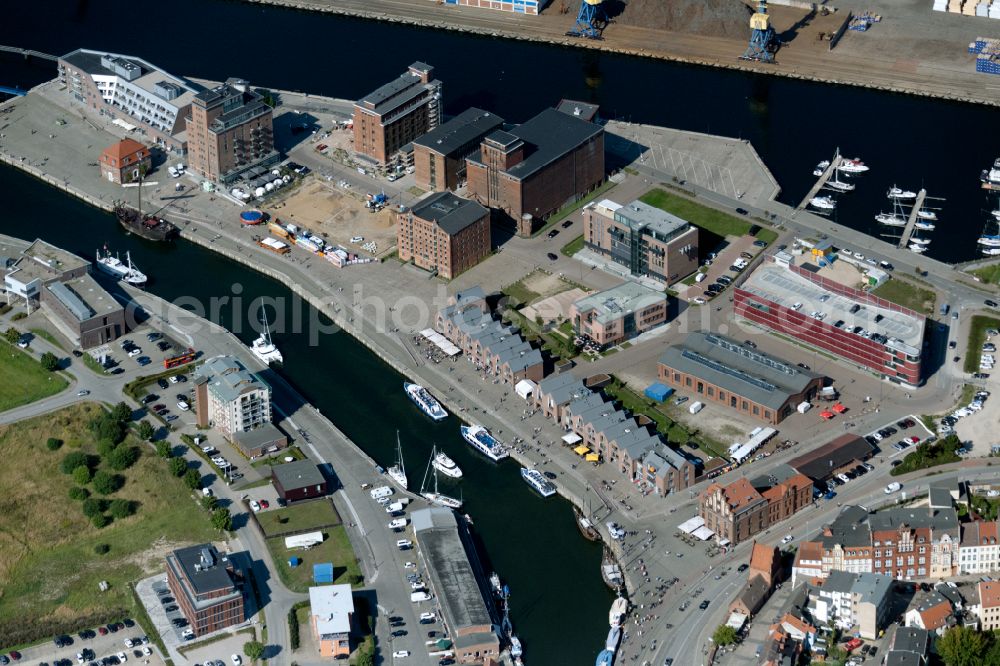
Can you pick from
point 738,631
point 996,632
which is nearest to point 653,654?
point 738,631

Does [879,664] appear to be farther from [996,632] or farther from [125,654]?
[125,654]

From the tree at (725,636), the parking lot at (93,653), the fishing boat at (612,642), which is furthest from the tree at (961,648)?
the parking lot at (93,653)

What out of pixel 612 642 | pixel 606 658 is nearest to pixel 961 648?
pixel 612 642

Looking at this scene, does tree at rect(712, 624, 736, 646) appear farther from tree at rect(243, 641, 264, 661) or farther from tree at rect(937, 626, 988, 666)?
tree at rect(243, 641, 264, 661)

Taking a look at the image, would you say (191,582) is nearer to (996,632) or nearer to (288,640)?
(288,640)

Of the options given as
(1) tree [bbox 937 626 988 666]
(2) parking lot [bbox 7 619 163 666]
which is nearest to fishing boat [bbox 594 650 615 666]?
(1) tree [bbox 937 626 988 666]
